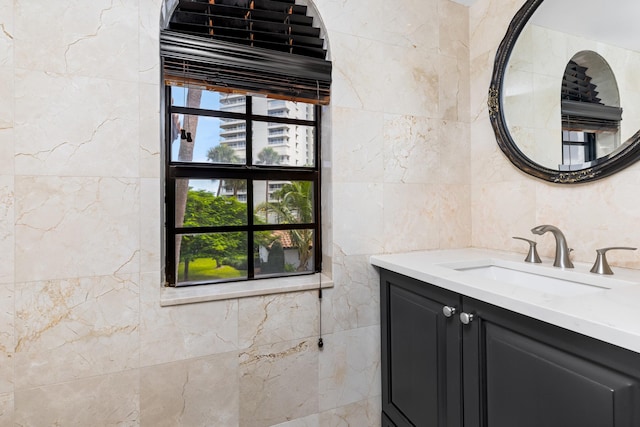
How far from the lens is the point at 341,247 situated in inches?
57.8

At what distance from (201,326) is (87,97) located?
3.08 feet

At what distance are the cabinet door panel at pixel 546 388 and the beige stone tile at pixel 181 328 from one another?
94 centimetres

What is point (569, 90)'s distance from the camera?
4.24 ft

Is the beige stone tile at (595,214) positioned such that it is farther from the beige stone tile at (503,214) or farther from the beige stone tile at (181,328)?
the beige stone tile at (181,328)

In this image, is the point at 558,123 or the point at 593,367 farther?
the point at 558,123

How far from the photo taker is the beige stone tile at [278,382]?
51.6 inches

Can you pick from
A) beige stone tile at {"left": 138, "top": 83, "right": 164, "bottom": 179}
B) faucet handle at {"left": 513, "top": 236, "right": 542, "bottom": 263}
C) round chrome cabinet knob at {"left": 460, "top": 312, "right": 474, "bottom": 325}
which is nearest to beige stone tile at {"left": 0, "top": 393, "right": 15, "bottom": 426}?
beige stone tile at {"left": 138, "top": 83, "right": 164, "bottom": 179}

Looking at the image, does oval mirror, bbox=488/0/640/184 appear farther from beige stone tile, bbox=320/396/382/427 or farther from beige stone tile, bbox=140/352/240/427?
beige stone tile, bbox=140/352/240/427

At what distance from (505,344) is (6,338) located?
1559 mm

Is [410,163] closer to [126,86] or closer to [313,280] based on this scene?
[313,280]

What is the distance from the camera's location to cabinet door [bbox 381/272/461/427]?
1.07 meters

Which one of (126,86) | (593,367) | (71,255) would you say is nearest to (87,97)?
(126,86)

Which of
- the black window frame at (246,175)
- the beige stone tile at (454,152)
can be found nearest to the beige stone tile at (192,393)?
the black window frame at (246,175)

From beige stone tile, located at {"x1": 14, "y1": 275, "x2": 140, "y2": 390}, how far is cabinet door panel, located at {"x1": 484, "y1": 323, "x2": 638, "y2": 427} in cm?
122
